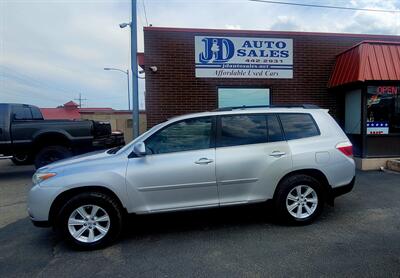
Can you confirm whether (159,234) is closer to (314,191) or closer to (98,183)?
(98,183)

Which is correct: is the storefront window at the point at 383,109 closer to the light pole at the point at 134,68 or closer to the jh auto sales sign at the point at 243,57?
the jh auto sales sign at the point at 243,57

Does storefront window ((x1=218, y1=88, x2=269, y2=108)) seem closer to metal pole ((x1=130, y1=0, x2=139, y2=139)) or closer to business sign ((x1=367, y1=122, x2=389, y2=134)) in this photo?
metal pole ((x1=130, y1=0, x2=139, y2=139))

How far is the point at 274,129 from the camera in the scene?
16.3ft

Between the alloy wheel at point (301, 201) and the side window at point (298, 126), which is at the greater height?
the side window at point (298, 126)

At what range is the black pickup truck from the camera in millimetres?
9203

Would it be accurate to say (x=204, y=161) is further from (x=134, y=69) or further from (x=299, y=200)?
(x=134, y=69)

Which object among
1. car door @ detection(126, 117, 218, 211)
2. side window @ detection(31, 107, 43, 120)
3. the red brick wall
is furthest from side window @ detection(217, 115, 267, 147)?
side window @ detection(31, 107, 43, 120)

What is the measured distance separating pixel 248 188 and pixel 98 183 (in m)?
2.10

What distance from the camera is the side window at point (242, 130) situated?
4754mm

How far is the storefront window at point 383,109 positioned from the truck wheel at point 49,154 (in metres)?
8.91

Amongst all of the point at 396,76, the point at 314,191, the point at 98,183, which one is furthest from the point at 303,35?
the point at 98,183

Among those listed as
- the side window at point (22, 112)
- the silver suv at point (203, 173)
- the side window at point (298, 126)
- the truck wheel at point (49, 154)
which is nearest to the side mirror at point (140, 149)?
the silver suv at point (203, 173)

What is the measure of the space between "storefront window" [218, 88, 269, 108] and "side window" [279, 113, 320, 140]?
5541mm

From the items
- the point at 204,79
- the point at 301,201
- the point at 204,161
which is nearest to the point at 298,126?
the point at 301,201
